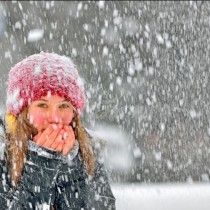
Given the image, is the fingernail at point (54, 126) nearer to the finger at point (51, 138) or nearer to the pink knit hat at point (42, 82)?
the finger at point (51, 138)

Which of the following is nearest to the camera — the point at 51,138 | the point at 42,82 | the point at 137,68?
the point at 51,138

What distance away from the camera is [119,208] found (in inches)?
127

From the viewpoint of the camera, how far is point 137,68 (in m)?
6.73

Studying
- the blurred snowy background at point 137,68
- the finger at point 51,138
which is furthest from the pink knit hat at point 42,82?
the blurred snowy background at point 137,68

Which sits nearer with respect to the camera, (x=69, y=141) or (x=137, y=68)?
(x=69, y=141)

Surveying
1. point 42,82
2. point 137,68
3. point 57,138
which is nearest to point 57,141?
point 57,138

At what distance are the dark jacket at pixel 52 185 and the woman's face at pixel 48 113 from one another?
8cm

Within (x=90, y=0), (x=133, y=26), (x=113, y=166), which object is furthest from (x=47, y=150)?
(x=90, y=0)

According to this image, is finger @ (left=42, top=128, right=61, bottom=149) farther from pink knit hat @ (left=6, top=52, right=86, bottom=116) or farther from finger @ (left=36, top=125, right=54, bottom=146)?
pink knit hat @ (left=6, top=52, right=86, bottom=116)

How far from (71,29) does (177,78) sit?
1.60m

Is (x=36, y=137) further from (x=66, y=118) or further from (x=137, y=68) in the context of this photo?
(x=137, y=68)

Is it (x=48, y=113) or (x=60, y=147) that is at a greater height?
(x=48, y=113)

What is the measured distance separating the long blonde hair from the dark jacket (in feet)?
0.06

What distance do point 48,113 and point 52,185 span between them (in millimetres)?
232
